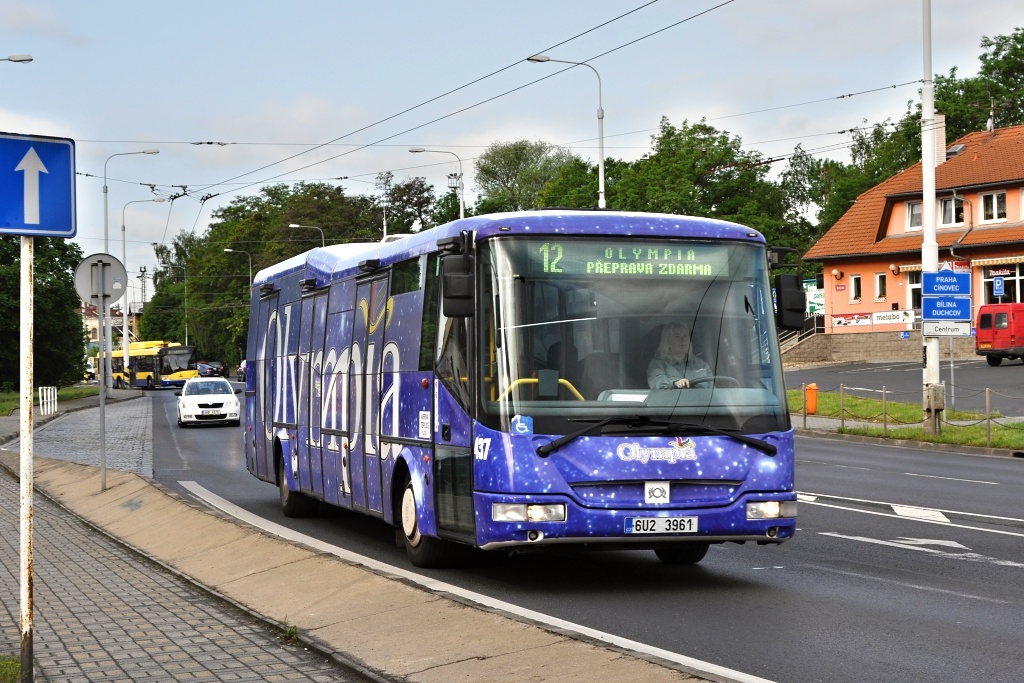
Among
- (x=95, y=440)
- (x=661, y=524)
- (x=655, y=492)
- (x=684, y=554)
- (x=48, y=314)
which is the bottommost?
(x=95, y=440)

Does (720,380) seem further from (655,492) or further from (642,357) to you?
(655,492)

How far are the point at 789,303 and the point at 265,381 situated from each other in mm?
9064

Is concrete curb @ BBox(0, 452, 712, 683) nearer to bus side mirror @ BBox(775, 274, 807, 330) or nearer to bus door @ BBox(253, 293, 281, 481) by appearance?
bus door @ BBox(253, 293, 281, 481)

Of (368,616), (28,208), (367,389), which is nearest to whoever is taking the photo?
(28,208)

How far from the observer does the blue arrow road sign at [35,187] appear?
23.2 feet

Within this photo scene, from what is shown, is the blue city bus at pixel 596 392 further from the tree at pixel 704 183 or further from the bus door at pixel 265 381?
the tree at pixel 704 183

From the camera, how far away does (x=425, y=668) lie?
741 cm

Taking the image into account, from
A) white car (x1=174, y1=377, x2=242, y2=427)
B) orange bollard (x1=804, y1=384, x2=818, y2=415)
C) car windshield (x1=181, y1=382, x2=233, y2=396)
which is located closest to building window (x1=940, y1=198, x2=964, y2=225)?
orange bollard (x1=804, y1=384, x2=818, y2=415)

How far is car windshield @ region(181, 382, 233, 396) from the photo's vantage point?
42.1m

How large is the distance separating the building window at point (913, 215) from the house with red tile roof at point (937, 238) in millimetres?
47

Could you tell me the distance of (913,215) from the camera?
230ft

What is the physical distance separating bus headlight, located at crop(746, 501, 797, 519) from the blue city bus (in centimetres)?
1

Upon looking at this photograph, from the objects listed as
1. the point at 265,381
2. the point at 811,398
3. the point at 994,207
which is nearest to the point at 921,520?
the point at 265,381

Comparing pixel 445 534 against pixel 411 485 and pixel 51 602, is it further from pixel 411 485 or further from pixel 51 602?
pixel 51 602
